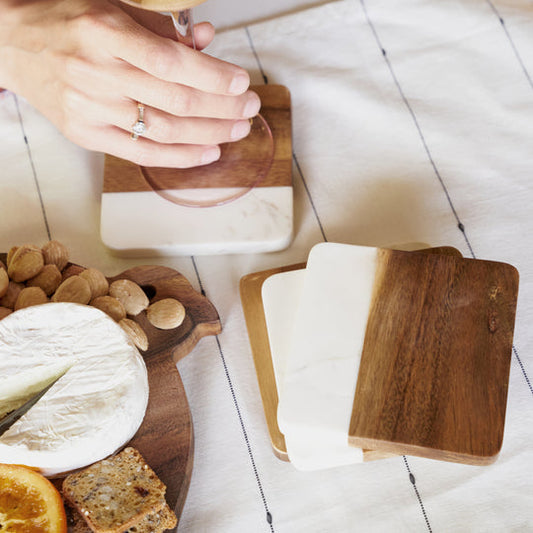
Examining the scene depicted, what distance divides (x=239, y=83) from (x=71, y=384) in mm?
293

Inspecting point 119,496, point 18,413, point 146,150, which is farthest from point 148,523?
point 146,150

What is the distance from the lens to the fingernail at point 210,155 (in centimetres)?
64

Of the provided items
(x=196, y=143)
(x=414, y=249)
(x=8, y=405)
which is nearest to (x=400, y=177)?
(x=414, y=249)

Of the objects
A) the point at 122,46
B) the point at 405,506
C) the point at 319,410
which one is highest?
the point at 122,46

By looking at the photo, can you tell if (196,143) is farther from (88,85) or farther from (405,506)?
(405,506)

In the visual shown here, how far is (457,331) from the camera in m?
0.51

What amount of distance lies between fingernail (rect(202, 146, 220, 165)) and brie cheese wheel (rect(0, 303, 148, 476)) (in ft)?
0.69

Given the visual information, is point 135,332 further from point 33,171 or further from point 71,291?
point 33,171

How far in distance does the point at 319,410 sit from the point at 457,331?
13 centimetres

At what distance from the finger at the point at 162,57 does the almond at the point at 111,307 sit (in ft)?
0.67

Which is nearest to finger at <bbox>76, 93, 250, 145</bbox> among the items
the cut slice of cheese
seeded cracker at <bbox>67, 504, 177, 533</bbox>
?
the cut slice of cheese

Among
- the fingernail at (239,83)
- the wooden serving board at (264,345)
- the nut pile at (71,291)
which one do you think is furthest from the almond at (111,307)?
the fingernail at (239,83)

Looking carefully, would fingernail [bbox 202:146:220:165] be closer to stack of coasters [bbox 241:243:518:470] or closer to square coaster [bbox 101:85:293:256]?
square coaster [bbox 101:85:293:256]

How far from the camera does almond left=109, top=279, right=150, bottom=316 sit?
578mm
